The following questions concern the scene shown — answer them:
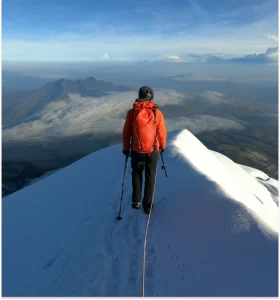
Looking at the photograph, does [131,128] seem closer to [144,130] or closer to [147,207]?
[144,130]

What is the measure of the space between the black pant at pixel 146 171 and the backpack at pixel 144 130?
8.1 inches

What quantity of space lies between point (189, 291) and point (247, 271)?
1.32m

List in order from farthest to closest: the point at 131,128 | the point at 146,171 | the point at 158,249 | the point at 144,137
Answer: the point at 146,171
the point at 131,128
the point at 144,137
the point at 158,249

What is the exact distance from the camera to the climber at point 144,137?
5.88 meters

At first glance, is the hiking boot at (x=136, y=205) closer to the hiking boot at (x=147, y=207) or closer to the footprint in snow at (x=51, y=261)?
the hiking boot at (x=147, y=207)

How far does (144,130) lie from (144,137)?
0.19 meters

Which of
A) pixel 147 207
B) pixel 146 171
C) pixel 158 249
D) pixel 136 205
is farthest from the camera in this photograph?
pixel 136 205

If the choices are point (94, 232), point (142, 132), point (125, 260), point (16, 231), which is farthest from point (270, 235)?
point (16, 231)

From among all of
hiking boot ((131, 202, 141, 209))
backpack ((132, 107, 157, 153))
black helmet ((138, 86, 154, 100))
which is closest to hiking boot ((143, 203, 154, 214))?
hiking boot ((131, 202, 141, 209))

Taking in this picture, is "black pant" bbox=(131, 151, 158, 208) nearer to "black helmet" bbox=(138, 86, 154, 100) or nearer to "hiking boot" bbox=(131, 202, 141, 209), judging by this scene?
"hiking boot" bbox=(131, 202, 141, 209)

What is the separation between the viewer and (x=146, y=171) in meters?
6.44

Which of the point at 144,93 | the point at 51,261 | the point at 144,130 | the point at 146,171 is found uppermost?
the point at 144,93

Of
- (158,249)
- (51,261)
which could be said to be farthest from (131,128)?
(51,261)

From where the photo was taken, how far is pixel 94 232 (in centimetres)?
625
